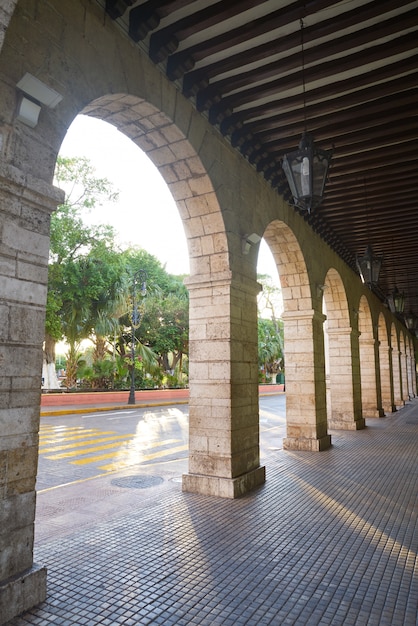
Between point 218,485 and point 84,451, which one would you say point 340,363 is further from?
point 218,485

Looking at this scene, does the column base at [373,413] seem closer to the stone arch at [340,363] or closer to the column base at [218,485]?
the stone arch at [340,363]

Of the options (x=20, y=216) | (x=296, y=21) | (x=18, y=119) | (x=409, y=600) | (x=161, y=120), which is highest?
(x=296, y=21)

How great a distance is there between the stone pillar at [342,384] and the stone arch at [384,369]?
4.97 m

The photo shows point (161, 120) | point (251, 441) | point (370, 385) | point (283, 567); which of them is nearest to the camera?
point (283, 567)

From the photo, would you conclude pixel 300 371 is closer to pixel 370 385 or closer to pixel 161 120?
pixel 161 120

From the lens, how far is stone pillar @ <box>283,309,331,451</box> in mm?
8289

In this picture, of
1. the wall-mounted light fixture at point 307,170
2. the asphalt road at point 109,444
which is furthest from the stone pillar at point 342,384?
the wall-mounted light fixture at point 307,170

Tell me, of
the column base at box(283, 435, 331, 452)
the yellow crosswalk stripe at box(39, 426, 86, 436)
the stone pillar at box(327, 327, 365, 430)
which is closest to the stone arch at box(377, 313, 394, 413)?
the stone pillar at box(327, 327, 365, 430)

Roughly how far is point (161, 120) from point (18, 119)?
6.82 ft

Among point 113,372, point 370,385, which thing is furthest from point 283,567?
point 113,372

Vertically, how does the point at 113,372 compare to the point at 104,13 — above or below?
below

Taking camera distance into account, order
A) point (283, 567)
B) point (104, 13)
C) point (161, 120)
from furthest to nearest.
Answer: point (161, 120) < point (104, 13) < point (283, 567)

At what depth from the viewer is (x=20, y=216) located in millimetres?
2855

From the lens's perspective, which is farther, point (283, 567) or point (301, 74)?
point (301, 74)
